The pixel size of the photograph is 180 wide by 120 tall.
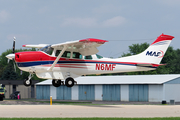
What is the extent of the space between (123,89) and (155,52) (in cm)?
2767

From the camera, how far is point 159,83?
52188mm

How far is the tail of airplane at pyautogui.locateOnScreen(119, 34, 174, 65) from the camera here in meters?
29.5

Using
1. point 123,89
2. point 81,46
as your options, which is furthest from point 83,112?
point 123,89

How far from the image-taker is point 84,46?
82.3ft

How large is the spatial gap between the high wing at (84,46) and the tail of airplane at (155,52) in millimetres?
5536

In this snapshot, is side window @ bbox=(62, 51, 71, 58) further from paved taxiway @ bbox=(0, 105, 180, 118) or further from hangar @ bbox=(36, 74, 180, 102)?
hangar @ bbox=(36, 74, 180, 102)

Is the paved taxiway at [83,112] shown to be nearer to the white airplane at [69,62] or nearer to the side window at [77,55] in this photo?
the white airplane at [69,62]

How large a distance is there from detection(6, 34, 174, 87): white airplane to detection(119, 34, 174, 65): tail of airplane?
307 millimetres

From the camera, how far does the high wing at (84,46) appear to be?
905 inches

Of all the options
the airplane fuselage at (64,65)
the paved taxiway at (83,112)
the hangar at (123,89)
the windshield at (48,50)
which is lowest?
the hangar at (123,89)

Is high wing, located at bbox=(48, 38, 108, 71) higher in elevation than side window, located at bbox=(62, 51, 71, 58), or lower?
higher

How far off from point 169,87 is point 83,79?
19505mm

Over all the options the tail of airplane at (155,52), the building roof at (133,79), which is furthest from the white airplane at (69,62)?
the building roof at (133,79)

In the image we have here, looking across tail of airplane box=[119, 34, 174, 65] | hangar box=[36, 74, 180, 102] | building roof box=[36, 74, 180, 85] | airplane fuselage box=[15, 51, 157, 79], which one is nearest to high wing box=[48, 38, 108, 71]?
airplane fuselage box=[15, 51, 157, 79]
